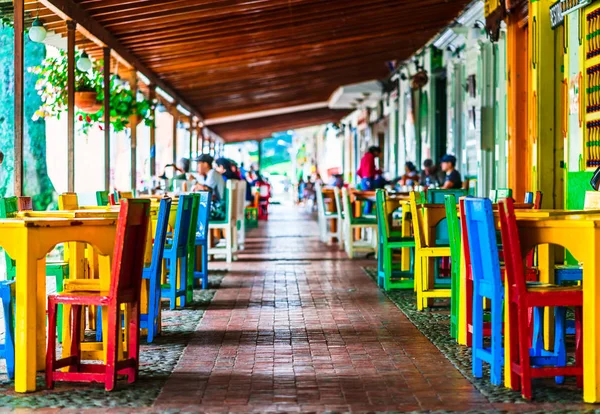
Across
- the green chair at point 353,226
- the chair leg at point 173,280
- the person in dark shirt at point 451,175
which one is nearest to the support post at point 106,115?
the green chair at point 353,226

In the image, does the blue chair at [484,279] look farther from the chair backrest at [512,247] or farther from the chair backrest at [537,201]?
the chair backrest at [537,201]

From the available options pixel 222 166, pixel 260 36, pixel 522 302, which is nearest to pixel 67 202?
pixel 522 302

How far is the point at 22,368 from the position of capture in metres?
4.27

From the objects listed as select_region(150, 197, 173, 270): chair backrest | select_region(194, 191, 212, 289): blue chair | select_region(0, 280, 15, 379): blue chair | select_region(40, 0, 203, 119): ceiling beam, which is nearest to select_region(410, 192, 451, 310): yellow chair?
select_region(150, 197, 173, 270): chair backrest

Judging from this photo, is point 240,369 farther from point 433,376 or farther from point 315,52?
point 315,52

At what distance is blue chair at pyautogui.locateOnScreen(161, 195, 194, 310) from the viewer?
671 centimetres

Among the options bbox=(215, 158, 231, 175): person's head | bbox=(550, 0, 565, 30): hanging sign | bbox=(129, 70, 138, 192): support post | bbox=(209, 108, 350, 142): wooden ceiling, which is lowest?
bbox=(215, 158, 231, 175): person's head

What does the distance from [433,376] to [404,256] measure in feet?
12.1

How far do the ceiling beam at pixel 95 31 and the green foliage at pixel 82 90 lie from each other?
1.09 ft

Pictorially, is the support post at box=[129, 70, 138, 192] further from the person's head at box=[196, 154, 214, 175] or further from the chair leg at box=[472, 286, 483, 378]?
the chair leg at box=[472, 286, 483, 378]

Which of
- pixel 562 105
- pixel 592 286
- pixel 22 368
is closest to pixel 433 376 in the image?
pixel 592 286

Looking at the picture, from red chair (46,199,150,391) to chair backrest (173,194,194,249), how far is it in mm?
2049

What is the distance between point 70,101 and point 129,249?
4.90 meters

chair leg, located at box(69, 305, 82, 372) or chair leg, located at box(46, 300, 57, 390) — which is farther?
chair leg, located at box(69, 305, 82, 372)
